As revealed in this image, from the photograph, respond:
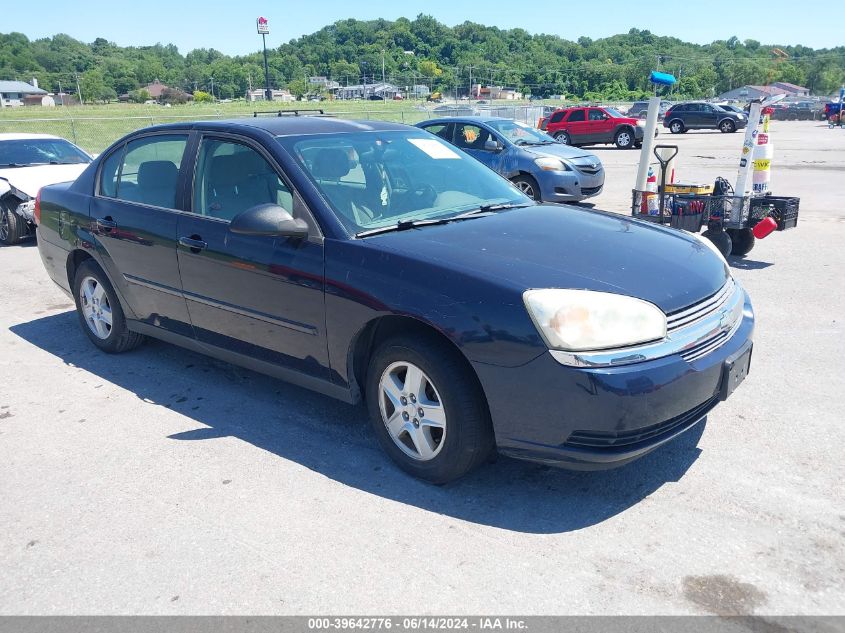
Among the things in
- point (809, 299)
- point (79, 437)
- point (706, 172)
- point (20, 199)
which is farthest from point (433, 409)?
point (706, 172)

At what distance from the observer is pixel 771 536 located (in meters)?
2.99

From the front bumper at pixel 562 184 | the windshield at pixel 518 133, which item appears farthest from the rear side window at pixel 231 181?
the windshield at pixel 518 133

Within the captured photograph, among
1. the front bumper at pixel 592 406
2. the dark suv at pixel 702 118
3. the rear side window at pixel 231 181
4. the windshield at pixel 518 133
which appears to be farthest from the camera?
the dark suv at pixel 702 118

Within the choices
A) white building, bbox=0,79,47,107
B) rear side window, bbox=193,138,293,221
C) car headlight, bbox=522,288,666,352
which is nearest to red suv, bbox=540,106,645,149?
rear side window, bbox=193,138,293,221

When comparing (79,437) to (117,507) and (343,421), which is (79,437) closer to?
(117,507)

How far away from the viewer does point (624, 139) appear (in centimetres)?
2788

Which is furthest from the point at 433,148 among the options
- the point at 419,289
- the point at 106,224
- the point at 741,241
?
the point at 741,241

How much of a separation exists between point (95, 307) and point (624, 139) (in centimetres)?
2555

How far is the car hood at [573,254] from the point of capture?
3.16 metres

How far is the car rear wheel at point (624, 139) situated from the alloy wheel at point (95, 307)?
2536 centimetres

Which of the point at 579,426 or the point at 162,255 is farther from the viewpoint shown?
the point at 162,255

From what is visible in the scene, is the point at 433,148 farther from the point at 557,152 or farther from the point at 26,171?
the point at 557,152

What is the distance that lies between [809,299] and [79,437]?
6.01 m

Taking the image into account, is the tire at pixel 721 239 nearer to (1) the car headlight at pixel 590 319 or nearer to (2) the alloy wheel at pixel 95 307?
(1) the car headlight at pixel 590 319
